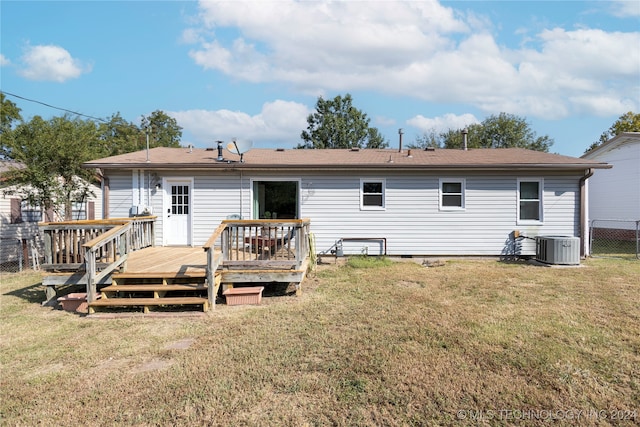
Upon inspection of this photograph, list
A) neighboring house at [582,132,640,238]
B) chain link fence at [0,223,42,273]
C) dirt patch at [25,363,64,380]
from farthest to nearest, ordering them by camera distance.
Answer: neighboring house at [582,132,640,238] → chain link fence at [0,223,42,273] → dirt patch at [25,363,64,380]

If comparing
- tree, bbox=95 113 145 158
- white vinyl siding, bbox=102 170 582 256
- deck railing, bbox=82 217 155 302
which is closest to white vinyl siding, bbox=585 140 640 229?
white vinyl siding, bbox=102 170 582 256

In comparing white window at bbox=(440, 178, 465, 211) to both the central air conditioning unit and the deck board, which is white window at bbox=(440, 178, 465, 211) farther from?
the deck board

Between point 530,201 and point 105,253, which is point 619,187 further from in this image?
point 105,253

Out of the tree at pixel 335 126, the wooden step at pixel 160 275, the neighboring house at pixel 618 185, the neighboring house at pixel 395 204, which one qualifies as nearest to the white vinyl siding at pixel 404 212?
the neighboring house at pixel 395 204

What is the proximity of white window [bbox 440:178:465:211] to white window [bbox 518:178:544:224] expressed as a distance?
165 cm

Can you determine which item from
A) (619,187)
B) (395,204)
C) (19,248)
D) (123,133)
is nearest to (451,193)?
(395,204)

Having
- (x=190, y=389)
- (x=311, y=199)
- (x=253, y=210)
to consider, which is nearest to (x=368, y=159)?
(x=311, y=199)

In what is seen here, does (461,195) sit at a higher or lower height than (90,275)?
higher

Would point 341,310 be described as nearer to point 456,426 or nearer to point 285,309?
point 285,309

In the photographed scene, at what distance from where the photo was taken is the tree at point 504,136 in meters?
34.0

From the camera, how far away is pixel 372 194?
1053 cm

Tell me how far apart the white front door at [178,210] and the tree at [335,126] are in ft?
75.4

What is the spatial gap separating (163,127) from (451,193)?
37.3 meters

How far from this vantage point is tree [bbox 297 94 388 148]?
3266cm
